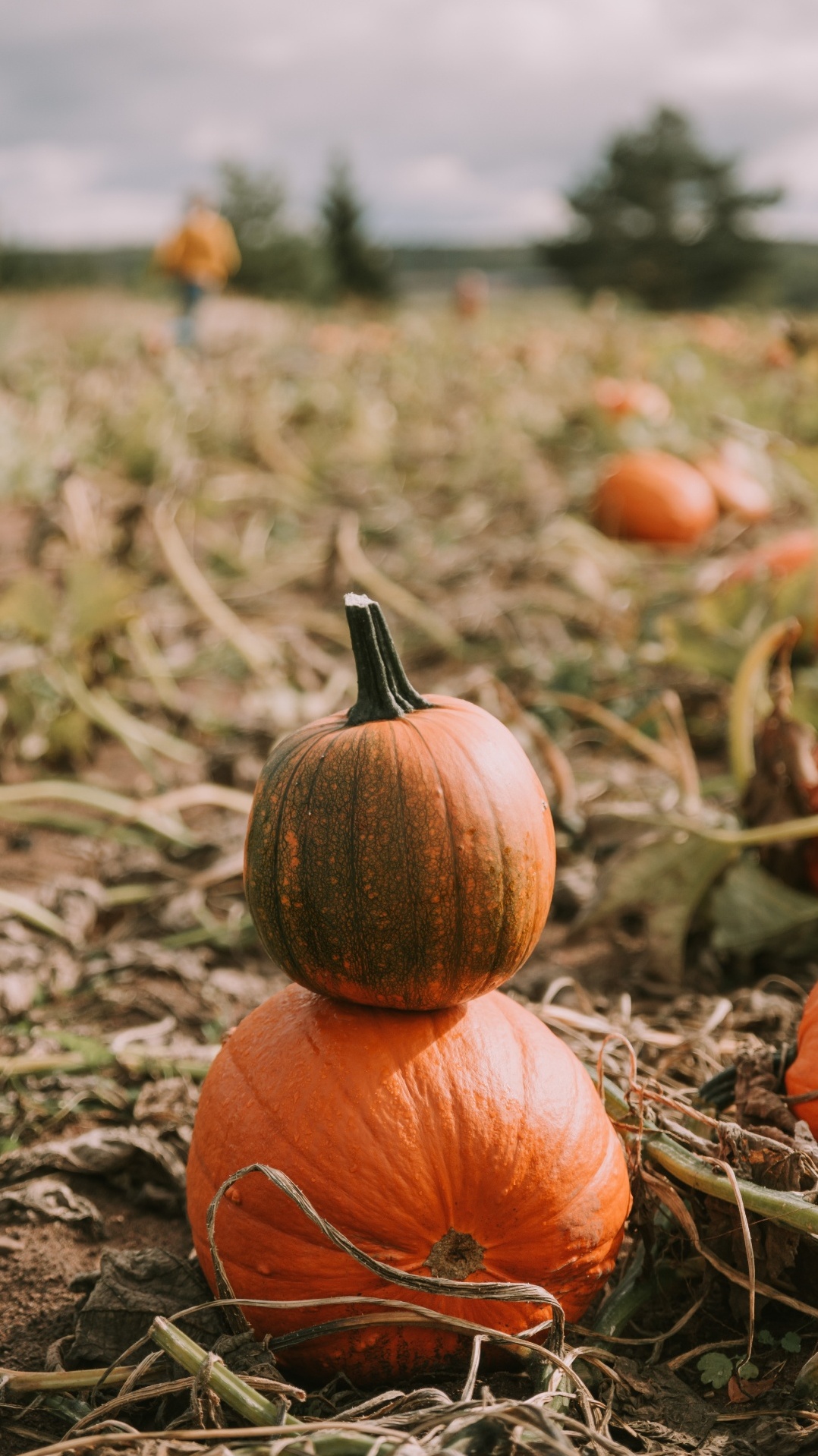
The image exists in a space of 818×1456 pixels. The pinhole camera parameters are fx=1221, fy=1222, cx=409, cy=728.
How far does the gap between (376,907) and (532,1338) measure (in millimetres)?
666

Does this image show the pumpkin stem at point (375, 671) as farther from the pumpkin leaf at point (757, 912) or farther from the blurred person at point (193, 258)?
the blurred person at point (193, 258)

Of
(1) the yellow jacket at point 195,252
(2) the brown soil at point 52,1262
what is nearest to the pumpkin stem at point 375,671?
(2) the brown soil at point 52,1262

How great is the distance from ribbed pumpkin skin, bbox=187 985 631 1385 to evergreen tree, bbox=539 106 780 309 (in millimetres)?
46643

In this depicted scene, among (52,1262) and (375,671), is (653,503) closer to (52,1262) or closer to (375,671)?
(375,671)

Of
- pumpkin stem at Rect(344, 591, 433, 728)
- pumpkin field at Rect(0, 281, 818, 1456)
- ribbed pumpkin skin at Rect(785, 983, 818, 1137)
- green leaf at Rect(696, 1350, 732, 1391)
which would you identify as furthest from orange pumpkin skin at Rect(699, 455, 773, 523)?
green leaf at Rect(696, 1350, 732, 1391)

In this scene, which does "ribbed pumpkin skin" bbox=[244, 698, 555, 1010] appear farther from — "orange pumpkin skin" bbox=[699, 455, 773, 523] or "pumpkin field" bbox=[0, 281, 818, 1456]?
"orange pumpkin skin" bbox=[699, 455, 773, 523]

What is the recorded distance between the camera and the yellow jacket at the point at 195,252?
16453 millimetres

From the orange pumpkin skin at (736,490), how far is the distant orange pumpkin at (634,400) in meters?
1.07

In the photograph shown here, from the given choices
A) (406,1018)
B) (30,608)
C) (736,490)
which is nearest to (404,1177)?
(406,1018)

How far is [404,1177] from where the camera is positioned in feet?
5.48

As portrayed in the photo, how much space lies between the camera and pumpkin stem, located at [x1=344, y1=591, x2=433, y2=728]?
5.71ft

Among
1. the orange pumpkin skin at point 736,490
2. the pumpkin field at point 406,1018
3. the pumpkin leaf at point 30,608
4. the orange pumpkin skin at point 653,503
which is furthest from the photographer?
the orange pumpkin skin at point 736,490

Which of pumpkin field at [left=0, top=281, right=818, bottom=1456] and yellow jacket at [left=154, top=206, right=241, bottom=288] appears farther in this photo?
yellow jacket at [left=154, top=206, right=241, bottom=288]

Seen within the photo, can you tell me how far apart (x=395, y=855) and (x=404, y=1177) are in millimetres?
439
